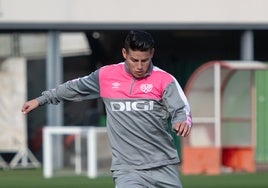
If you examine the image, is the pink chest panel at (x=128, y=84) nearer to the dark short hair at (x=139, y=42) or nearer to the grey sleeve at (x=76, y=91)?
the grey sleeve at (x=76, y=91)

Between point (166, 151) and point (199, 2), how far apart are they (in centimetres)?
1463

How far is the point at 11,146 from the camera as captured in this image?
74.4 ft

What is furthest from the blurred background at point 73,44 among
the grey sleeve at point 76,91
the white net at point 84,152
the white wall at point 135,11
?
the grey sleeve at point 76,91

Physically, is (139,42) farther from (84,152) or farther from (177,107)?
(84,152)

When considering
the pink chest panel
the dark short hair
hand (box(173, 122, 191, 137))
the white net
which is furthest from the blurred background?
hand (box(173, 122, 191, 137))

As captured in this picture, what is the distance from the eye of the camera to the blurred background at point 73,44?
885 inches

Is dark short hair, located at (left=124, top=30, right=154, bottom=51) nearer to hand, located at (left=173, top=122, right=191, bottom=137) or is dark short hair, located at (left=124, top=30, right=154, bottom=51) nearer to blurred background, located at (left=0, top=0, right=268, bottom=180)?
hand, located at (left=173, top=122, right=191, bottom=137)

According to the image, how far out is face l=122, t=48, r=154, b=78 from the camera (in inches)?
319

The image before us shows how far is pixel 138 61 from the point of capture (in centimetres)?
815

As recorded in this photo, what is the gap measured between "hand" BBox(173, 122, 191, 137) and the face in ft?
1.92

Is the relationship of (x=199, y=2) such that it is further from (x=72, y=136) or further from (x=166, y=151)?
(x=166, y=151)

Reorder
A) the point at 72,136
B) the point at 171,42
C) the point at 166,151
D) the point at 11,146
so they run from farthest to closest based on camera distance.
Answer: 1. the point at 171,42
2. the point at 11,146
3. the point at 72,136
4. the point at 166,151

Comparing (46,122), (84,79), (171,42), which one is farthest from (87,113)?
(84,79)

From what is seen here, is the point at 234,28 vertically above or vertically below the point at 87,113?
above
